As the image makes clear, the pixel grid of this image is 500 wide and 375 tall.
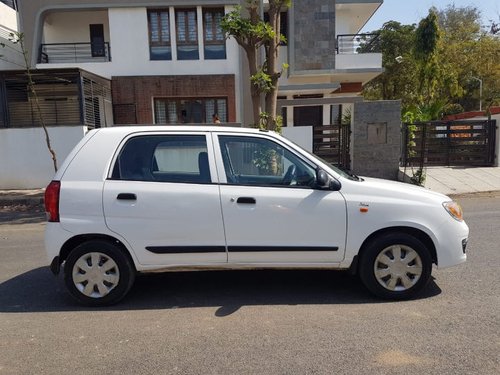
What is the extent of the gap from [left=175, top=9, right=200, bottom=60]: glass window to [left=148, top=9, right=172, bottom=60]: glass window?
427 mm

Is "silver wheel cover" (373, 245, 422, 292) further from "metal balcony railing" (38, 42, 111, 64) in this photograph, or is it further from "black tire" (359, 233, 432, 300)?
"metal balcony railing" (38, 42, 111, 64)

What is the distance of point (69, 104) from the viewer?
1483cm

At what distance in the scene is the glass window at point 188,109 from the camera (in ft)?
60.4

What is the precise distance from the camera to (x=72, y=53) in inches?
757

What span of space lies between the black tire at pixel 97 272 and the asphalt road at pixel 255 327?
6.3 inches

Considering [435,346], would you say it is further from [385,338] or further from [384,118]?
[384,118]

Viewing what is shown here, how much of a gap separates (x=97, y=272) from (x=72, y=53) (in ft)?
57.7

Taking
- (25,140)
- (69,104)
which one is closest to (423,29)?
(69,104)

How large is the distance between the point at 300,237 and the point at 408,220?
108cm

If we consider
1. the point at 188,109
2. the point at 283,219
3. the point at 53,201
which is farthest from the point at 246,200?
the point at 188,109

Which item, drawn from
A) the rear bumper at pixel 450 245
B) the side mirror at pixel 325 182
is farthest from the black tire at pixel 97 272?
the rear bumper at pixel 450 245

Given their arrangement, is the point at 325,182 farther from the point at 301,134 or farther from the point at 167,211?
the point at 301,134

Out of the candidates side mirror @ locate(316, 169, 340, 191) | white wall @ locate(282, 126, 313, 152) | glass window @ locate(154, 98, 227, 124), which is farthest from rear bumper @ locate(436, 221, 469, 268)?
glass window @ locate(154, 98, 227, 124)

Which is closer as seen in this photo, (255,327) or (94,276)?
(255,327)
